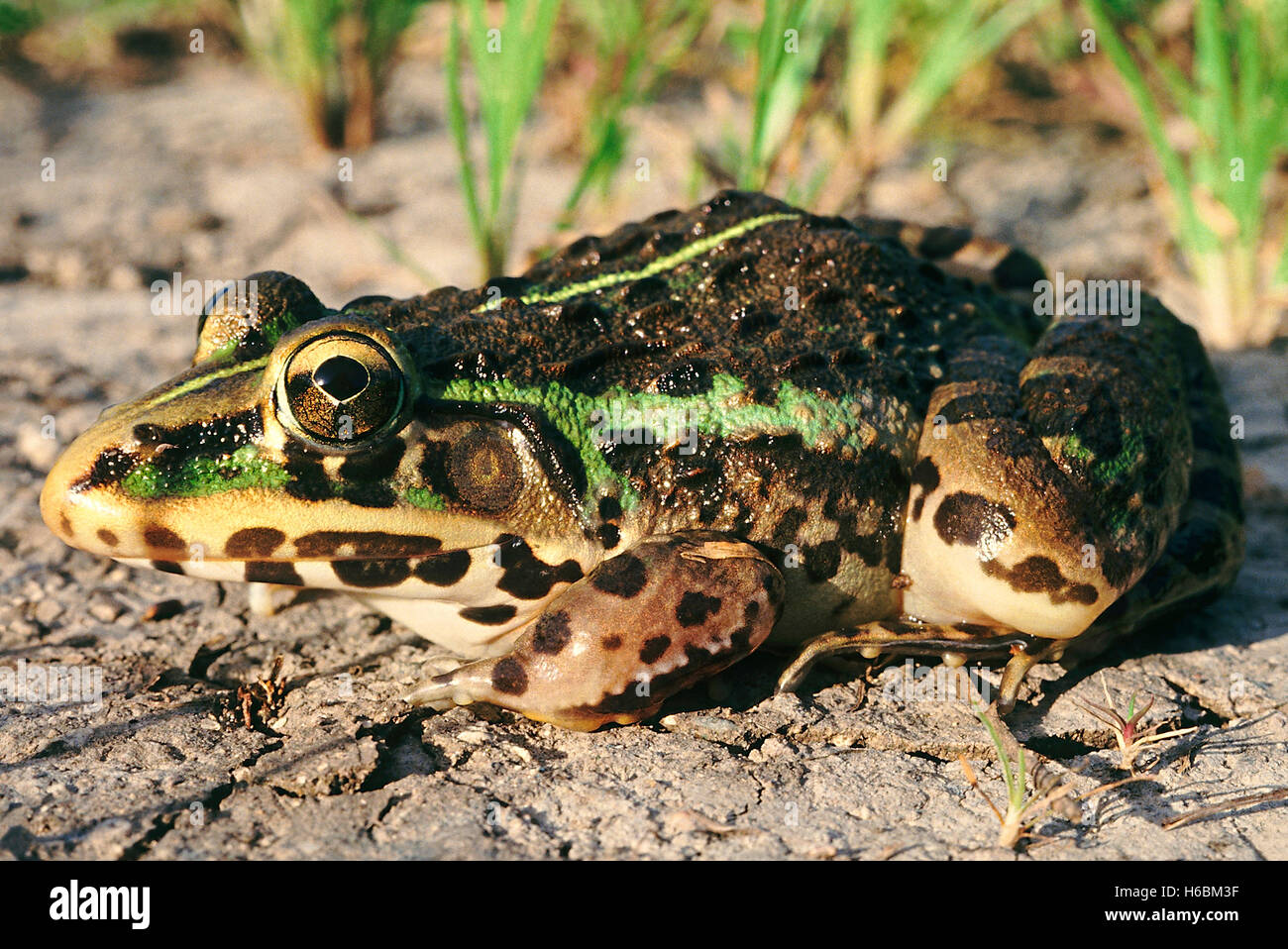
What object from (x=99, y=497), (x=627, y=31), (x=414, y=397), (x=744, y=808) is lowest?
(x=744, y=808)

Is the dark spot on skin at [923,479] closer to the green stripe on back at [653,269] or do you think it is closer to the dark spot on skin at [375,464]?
the green stripe on back at [653,269]

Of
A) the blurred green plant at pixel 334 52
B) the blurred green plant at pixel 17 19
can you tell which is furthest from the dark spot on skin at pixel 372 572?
the blurred green plant at pixel 17 19

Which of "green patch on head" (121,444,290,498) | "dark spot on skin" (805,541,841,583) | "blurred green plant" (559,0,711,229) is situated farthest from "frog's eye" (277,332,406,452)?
"blurred green plant" (559,0,711,229)

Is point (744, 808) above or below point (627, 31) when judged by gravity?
below

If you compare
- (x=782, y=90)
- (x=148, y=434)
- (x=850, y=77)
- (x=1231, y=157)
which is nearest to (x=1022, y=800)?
(x=148, y=434)
